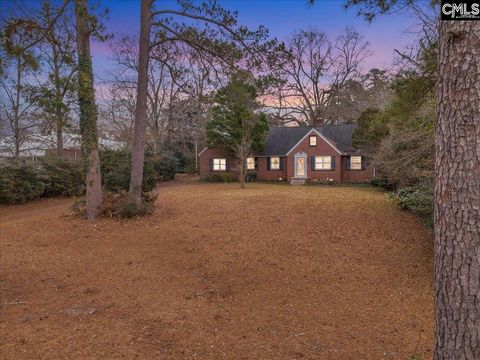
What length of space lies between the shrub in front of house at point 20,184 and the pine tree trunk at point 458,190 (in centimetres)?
1512

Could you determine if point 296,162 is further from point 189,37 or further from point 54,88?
point 54,88

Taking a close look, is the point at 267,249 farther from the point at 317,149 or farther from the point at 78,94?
the point at 317,149

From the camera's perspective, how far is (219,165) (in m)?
25.2

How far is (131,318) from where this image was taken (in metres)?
4.17

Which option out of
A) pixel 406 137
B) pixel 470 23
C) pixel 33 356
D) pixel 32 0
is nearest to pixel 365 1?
pixel 470 23

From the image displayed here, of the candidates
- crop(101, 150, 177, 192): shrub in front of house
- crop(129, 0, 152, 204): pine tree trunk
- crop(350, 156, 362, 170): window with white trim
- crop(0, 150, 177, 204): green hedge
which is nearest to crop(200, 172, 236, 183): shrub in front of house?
crop(0, 150, 177, 204): green hedge

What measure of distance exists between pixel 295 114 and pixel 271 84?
2605 centimetres

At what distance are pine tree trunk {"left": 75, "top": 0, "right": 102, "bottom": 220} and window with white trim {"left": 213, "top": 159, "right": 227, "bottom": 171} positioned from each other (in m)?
15.9

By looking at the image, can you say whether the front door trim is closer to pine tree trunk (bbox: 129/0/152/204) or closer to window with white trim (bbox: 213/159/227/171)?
window with white trim (bbox: 213/159/227/171)

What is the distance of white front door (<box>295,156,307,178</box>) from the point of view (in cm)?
2311

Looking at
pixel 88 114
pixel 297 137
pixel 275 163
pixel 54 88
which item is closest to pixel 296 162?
pixel 275 163

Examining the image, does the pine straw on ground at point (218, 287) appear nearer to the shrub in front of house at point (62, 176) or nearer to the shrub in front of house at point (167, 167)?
the shrub in front of house at point (62, 176)

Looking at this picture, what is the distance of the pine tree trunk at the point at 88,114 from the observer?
8758mm

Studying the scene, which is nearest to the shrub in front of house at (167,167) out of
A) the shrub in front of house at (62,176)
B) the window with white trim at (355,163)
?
the shrub in front of house at (62,176)
